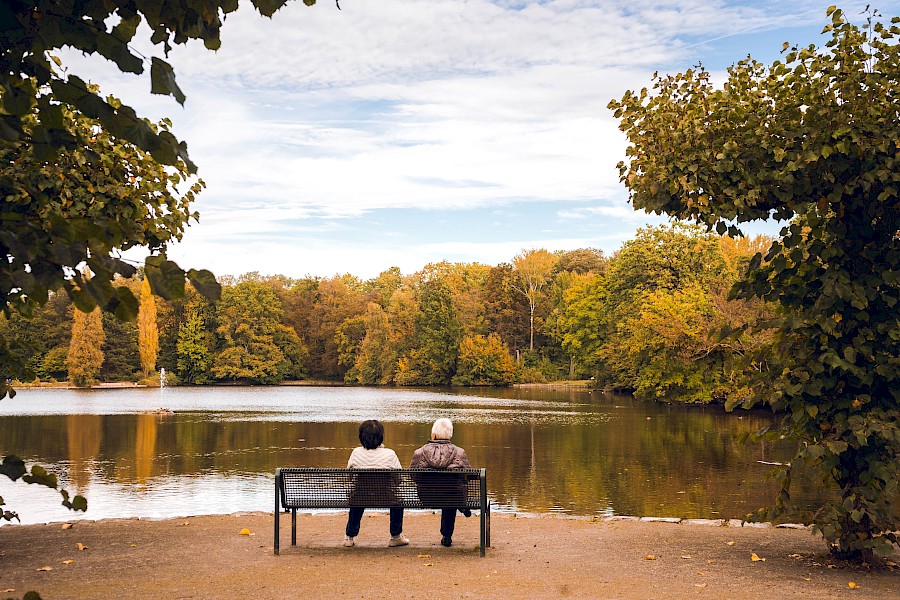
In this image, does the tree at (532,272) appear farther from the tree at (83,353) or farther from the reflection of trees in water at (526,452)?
the reflection of trees in water at (526,452)

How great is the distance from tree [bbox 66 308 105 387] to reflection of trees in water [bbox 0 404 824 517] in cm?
4654

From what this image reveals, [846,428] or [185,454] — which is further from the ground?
[846,428]

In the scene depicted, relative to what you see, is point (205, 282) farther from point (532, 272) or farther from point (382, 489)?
point (532, 272)

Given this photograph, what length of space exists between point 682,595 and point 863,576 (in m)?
1.74

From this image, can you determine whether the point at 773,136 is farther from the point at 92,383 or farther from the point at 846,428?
the point at 92,383

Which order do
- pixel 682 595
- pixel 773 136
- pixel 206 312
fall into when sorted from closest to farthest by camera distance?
pixel 682 595 → pixel 773 136 → pixel 206 312

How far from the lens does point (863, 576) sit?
7.14 m

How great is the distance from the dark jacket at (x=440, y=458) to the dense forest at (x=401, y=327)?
160ft

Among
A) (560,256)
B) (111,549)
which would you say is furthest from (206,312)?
(111,549)

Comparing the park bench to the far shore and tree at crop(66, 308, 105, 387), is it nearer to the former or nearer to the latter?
the far shore

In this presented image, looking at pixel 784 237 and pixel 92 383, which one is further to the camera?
pixel 92 383

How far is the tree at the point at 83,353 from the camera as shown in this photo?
80.8m

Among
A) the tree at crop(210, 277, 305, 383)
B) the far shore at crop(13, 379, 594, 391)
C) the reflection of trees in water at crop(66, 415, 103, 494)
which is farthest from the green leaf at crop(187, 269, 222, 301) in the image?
the tree at crop(210, 277, 305, 383)

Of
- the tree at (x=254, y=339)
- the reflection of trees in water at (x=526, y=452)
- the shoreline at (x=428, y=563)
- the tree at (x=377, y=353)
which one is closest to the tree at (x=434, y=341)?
the tree at (x=377, y=353)
